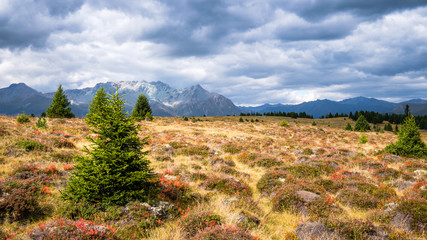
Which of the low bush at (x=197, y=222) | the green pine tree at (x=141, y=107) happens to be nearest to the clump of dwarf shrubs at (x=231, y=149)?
the low bush at (x=197, y=222)

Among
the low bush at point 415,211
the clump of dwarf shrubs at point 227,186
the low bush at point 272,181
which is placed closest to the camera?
the low bush at point 415,211

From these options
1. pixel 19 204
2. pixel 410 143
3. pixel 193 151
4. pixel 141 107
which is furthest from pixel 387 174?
pixel 141 107

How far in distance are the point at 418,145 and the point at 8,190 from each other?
1114 inches

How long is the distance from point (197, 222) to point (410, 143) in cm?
2300

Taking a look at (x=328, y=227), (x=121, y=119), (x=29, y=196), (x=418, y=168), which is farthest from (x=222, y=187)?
(x=418, y=168)

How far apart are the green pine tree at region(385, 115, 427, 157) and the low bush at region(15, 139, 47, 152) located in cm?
2946

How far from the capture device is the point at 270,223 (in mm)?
7094

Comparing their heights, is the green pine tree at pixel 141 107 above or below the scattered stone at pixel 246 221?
above

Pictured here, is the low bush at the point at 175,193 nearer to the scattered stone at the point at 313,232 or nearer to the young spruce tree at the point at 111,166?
the young spruce tree at the point at 111,166

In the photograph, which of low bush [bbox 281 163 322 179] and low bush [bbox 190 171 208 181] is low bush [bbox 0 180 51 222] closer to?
low bush [bbox 190 171 208 181]

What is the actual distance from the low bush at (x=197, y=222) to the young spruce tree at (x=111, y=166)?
188 cm

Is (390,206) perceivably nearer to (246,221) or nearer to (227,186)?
(246,221)

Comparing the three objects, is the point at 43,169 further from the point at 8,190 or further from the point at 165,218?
the point at 165,218

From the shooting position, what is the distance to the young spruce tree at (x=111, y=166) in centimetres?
651
